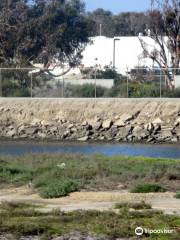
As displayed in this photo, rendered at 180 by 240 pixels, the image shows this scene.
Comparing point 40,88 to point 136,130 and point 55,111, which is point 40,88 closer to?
point 55,111

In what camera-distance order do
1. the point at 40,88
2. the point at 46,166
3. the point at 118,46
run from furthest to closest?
the point at 118,46 < the point at 40,88 < the point at 46,166

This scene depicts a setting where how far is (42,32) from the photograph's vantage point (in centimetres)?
7194

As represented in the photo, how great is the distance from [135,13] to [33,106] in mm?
63684

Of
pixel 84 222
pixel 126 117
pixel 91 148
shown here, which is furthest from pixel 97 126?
pixel 84 222

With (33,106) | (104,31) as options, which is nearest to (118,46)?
(33,106)

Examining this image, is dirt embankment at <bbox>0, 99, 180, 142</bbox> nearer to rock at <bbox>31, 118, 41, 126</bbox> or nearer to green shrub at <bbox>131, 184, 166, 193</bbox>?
rock at <bbox>31, 118, 41, 126</bbox>

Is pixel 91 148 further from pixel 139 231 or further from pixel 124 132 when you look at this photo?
pixel 139 231

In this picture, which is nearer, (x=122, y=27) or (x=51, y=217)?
(x=51, y=217)

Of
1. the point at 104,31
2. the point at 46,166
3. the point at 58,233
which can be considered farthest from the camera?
the point at 104,31

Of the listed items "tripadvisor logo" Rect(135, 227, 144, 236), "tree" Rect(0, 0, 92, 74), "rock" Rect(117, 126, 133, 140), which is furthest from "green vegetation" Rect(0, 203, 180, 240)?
"tree" Rect(0, 0, 92, 74)

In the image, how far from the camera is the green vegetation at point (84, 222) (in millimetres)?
11664

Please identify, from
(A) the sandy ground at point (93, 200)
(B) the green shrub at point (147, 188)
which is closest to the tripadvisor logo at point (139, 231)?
(A) the sandy ground at point (93, 200)

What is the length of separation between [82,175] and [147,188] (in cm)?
255

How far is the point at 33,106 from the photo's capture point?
160ft
